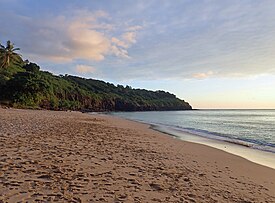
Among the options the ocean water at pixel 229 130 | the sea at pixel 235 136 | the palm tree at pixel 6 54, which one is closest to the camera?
the sea at pixel 235 136

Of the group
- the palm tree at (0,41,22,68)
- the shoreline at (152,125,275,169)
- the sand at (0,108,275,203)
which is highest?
the palm tree at (0,41,22,68)

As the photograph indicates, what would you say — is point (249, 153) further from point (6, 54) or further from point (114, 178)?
point (6, 54)

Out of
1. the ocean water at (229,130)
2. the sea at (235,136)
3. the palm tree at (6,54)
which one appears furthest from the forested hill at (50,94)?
the sea at (235,136)

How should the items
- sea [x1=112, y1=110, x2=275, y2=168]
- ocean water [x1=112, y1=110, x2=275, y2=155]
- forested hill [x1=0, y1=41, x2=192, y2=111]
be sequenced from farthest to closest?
forested hill [x1=0, y1=41, x2=192, y2=111]
ocean water [x1=112, y1=110, x2=275, y2=155]
sea [x1=112, y1=110, x2=275, y2=168]

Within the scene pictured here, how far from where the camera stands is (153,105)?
170 metres

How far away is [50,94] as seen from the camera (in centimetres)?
7462

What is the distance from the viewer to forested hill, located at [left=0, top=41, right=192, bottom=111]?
161 ft

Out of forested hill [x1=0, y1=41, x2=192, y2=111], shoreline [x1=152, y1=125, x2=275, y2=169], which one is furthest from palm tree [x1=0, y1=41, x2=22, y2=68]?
shoreline [x1=152, y1=125, x2=275, y2=169]

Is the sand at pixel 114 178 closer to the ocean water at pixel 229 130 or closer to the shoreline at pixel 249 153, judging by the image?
the shoreline at pixel 249 153

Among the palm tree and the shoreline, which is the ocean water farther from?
the palm tree

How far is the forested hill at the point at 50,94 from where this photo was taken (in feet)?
161

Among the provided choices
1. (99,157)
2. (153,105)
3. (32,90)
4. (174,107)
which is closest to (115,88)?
(153,105)

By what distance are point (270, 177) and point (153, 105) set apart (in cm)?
16110

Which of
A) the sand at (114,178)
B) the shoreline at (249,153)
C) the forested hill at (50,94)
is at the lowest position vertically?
the shoreline at (249,153)
